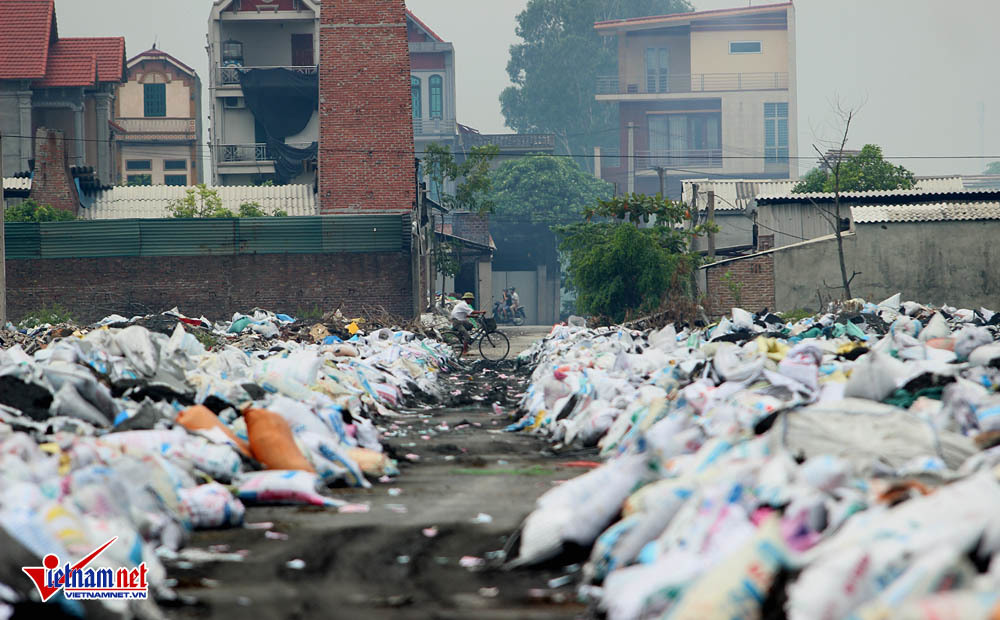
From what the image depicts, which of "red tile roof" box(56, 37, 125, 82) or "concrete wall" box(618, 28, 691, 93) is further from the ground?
"concrete wall" box(618, 28, 691, 93)

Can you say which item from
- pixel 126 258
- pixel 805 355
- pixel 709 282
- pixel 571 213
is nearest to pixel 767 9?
pixel 571 213

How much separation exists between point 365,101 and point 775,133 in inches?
1333

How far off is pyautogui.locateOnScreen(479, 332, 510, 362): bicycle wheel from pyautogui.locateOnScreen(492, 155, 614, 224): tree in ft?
78.8

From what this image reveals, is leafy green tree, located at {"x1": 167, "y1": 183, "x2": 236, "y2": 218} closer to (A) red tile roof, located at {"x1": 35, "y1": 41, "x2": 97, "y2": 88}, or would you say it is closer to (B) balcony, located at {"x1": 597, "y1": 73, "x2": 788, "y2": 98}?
(A) red tile roof, located at {"x1": 35, "y1": 41, "x2": 97, "y2": 88}

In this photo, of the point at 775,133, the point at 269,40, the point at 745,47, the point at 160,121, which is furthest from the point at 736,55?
the point at 269,40

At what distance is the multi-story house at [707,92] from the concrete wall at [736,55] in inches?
2.0

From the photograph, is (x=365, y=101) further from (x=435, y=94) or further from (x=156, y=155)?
(x=435, y=94)

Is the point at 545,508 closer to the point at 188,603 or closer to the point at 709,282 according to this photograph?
the point at 188,603

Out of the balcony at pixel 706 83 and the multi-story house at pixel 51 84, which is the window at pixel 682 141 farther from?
the multi-story house at pixel 51 84

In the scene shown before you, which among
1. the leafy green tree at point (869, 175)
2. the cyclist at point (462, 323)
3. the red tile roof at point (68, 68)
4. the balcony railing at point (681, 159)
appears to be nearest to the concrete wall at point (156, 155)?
the red tile roof at point (68, 68)

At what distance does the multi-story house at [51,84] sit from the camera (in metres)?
30.7

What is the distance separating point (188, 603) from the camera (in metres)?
3.45

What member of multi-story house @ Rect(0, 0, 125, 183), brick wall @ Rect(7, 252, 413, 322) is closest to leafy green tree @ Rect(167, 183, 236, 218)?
brick wall @ Rect(7, 252, 413, 322)

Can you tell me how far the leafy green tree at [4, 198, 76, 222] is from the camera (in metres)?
23.3
